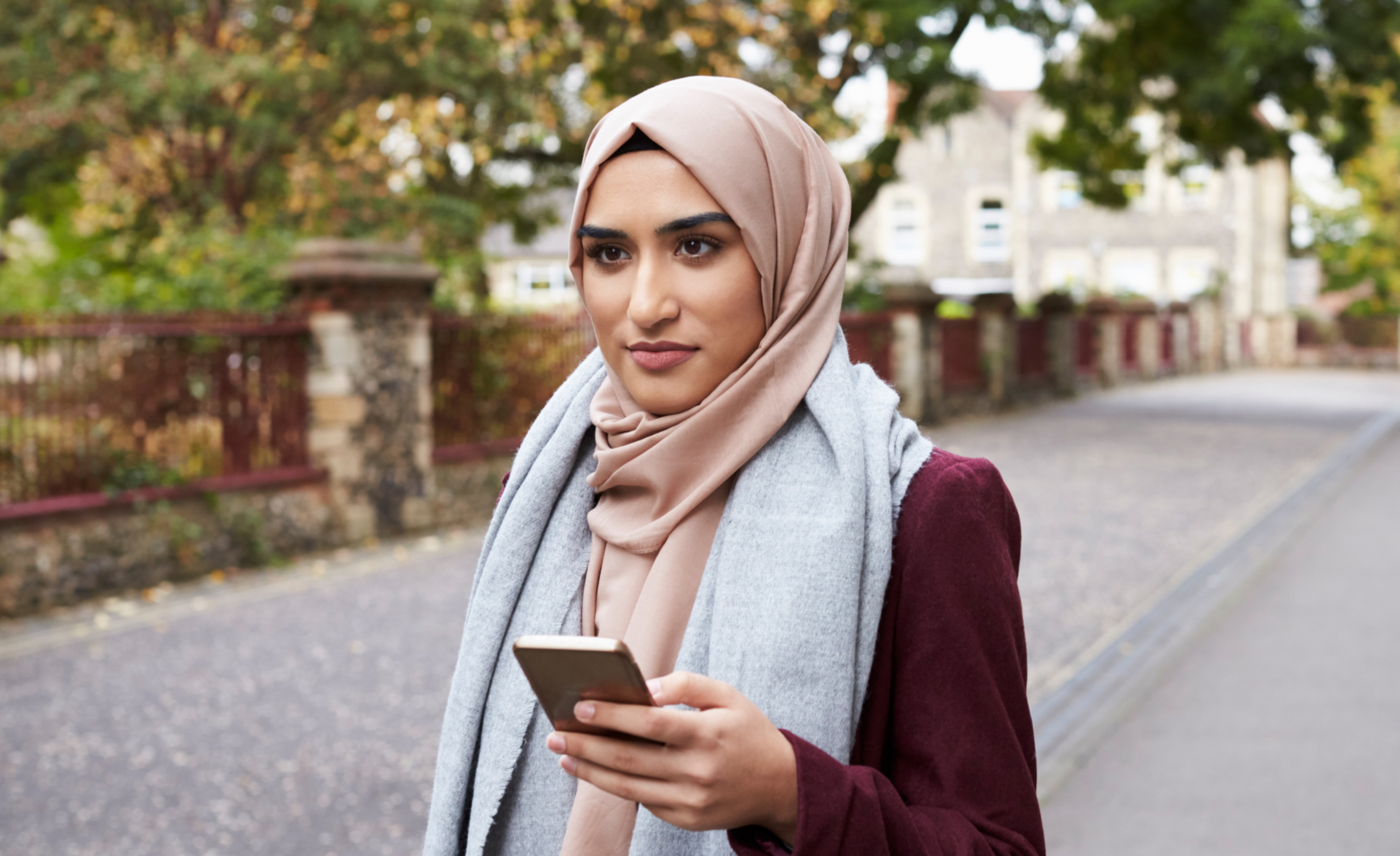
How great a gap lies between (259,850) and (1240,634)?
544 centimetres

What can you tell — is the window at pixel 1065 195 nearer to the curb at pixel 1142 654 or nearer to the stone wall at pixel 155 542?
the curb at pixel 1142 654

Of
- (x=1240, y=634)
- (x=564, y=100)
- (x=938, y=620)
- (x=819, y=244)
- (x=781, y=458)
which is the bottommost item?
(x=1240, y=634)

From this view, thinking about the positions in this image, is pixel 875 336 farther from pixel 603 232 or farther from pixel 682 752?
pixel 682 752

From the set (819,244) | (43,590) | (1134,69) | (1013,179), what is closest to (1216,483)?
(1134,69)

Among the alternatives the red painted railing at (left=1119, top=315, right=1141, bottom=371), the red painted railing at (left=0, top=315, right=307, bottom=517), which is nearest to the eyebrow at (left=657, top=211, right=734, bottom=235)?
the red painted railing at (left=0, top=315, right=307, bottom=517)

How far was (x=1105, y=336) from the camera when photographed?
2881 centimetres

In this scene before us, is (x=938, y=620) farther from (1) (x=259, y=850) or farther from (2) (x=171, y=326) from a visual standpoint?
(2) (x=171, y=326)

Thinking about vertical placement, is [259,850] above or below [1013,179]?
below

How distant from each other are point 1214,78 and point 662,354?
16.9 meters

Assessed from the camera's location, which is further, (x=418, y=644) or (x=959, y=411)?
(x=959, y=411)

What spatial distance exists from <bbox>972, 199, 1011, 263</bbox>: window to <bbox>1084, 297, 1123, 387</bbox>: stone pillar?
1477 cm

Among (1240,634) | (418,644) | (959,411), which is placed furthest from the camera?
(959,411)

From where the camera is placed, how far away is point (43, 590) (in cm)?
762

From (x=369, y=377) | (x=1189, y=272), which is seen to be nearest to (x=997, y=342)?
(x=369, y=377)
